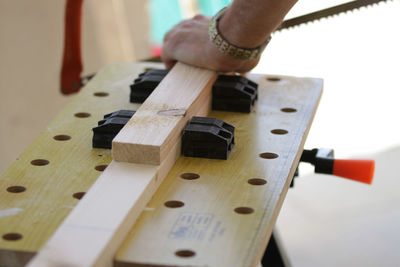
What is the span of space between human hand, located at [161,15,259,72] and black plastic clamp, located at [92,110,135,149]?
41 centimetres

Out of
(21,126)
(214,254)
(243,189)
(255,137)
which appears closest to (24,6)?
(21,126)

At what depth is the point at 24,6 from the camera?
360cm

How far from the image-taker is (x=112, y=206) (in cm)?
128

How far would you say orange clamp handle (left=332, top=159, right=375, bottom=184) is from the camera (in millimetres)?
1649

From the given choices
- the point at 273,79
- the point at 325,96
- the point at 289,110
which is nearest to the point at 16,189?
the point at 289,110

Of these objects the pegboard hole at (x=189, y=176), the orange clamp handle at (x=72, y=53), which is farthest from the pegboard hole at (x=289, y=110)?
the orange clamp handle at (x=72, y=53)

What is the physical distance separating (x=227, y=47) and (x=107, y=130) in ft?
1.61

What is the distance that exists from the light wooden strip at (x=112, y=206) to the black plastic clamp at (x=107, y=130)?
0.17 feet

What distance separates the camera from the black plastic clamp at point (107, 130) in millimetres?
1605

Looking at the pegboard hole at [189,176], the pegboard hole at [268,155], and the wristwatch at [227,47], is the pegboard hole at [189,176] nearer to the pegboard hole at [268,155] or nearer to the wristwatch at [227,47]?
the pegboard hole at [268,155]

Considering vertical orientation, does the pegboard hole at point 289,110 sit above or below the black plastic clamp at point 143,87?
below

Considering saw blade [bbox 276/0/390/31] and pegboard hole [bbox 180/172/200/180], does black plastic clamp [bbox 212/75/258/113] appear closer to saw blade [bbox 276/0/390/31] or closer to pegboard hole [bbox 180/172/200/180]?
pegboard hole [bbox 180/172/200/180]

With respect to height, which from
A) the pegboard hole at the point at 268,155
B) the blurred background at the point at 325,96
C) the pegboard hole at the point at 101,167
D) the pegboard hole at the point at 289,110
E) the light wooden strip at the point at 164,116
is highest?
the light wooden strip at the point at 164,116

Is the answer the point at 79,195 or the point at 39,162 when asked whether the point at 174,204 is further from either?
the point at 39,162
